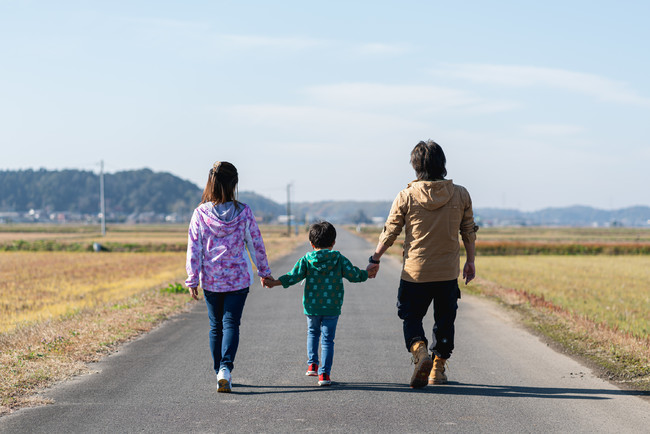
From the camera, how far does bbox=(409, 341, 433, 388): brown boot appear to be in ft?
18.9

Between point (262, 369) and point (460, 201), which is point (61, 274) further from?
point (460, 201)

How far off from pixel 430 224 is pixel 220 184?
187 cm

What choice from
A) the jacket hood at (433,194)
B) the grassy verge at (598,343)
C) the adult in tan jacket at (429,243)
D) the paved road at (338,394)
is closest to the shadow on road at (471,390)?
the paved road at (338,394)

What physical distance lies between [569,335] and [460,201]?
14.7 feet

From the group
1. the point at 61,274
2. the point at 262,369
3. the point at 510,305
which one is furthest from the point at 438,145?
the point at 61,274

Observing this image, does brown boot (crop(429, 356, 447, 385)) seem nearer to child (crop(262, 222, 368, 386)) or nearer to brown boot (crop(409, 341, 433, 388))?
brown boot (crop(409, 341, 433, 388))

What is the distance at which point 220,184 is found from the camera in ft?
19.4

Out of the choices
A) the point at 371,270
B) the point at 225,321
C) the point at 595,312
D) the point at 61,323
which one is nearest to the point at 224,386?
the point at 225,321

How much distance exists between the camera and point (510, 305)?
1359cm

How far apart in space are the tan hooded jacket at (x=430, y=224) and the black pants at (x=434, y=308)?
10cm

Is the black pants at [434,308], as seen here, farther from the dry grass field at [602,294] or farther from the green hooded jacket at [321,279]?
the dry grass field at [602,294]

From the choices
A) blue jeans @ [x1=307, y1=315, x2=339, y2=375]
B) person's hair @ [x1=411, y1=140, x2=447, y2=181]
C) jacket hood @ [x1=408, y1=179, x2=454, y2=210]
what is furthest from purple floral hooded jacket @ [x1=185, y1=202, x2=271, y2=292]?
person's hair @ [x1=411, y1=140, x2=447, y2=181]

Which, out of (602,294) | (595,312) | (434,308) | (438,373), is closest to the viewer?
(434,308)

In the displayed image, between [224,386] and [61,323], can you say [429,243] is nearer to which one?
[224,386]
